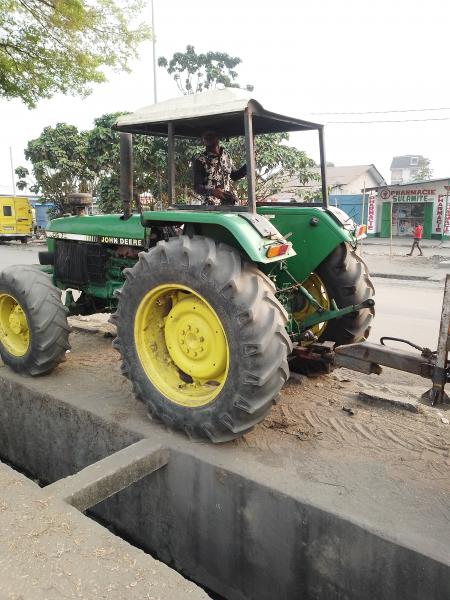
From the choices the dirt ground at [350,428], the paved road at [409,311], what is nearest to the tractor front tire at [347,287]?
the dirt ground at [350,428]

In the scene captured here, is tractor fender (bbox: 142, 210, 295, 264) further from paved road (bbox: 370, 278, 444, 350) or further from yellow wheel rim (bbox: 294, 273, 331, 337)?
paved road (bbox: 370, 278, 444, 350)

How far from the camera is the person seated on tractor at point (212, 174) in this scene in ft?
12.4

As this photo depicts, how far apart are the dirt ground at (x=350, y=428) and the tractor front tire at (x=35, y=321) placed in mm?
401

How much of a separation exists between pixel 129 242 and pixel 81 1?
10.5m

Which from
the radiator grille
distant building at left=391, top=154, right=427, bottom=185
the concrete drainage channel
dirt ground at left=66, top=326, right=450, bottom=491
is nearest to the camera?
the concrete drainage channel

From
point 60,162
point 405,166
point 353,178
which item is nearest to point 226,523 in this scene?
point 60,162

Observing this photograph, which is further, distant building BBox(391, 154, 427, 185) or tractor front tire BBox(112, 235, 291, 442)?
distant building BBox(391, 154, 427, 185)

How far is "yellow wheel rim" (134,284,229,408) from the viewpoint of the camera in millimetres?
3119

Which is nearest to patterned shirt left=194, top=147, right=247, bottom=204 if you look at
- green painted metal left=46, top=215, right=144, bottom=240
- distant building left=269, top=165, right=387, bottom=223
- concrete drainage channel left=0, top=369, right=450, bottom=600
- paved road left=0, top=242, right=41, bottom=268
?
green painted metal left=46, top=215, right=144, bottom=240

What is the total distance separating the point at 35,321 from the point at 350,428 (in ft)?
8.44

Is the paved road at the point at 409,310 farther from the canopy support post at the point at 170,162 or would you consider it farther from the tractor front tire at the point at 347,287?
the canopy support post at the point at 170,162

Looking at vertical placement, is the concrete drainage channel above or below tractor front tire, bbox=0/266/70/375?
below

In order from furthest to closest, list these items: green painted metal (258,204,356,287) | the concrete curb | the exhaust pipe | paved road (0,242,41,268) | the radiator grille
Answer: paved road (0,242,41,268)
the concrete curb
the radiator grille
the exhaust pipe
green painted metal (258,204,356,287)

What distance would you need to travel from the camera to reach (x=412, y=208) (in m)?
24.8
